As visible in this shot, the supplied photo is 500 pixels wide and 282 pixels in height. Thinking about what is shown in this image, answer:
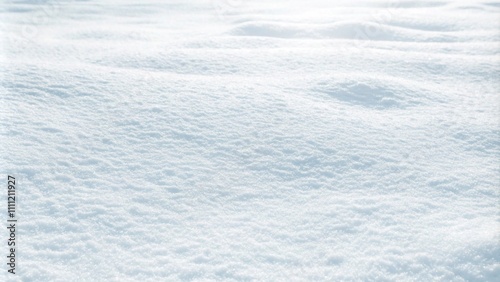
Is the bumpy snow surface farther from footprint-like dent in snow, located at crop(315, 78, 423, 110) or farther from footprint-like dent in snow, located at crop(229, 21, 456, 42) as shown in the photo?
footprint-like dent in snow, located at crop(229, 21, 456, 42)

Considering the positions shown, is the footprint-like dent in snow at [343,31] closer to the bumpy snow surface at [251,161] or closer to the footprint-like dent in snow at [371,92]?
the bumpy snow surface at [251,161]

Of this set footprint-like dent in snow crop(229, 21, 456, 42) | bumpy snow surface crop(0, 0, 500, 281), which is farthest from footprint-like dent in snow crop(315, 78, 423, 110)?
footprint-like dent in snow crop(229, 21, 456, 42)

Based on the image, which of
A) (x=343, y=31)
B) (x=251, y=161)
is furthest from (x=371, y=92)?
(x=343, y=31)

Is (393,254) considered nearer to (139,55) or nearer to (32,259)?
(32,259)

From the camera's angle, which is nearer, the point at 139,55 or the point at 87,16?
the point at 139,55

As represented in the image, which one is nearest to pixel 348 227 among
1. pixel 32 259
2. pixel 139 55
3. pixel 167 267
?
pixel 167 267

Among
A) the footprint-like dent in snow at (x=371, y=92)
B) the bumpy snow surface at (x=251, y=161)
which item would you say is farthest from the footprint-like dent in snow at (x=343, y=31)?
the footprint-like dent in snow at (x=371, y=92)

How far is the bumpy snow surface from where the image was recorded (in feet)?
3.05

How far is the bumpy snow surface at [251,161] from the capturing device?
0.93 metres

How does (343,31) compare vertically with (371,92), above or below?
above

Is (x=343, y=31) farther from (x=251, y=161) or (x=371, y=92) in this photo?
(x=251, y=161)

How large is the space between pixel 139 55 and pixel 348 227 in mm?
1429

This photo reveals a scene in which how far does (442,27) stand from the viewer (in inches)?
111

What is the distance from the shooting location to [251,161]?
127 cm
